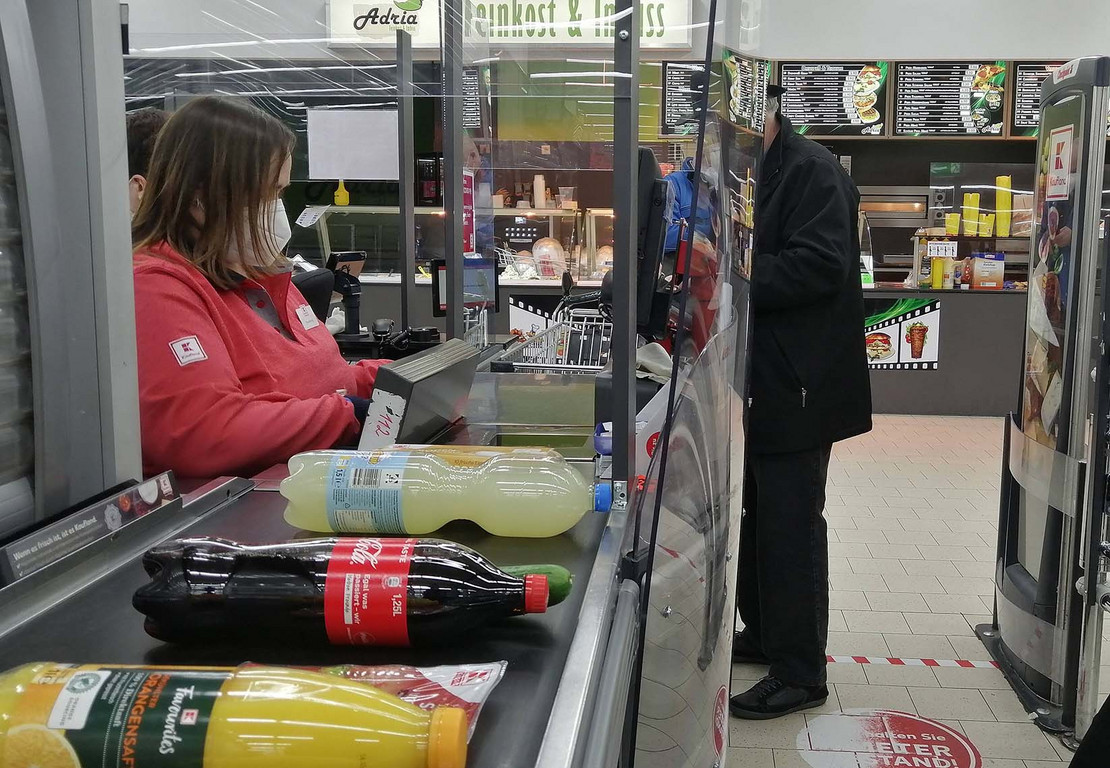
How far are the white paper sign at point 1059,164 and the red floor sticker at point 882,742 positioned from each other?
153 centimetres

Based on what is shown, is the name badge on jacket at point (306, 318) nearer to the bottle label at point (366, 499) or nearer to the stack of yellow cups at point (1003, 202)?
the bottle label at point (366, 499)

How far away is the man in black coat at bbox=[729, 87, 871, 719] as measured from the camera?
259cm

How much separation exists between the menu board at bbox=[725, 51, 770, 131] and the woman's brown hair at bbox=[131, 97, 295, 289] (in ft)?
3.05

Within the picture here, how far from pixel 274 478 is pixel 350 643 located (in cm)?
71

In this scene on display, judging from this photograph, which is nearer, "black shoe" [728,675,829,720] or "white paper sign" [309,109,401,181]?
"black shoe" [728,675,829,720]

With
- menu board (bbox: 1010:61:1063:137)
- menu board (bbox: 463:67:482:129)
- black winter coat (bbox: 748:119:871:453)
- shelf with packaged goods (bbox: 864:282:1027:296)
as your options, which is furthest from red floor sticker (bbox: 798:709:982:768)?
Answer: menu board (bbox: 1010:61:1063:137)

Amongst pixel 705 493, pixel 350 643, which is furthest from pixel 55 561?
pixel 705 493

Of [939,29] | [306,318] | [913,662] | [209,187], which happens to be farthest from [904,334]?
[209,187]

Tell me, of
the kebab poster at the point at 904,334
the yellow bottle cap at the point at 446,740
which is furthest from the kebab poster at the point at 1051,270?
the kebab poster at the point at 904,334

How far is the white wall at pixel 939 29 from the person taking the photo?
781cm

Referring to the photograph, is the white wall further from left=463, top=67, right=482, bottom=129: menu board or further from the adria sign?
left=463, top=67, right=482, bottom=129: menu board

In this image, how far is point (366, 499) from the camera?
1.10 m

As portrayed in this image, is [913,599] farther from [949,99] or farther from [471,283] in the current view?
[949,99]

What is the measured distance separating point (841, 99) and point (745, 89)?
7098mm
